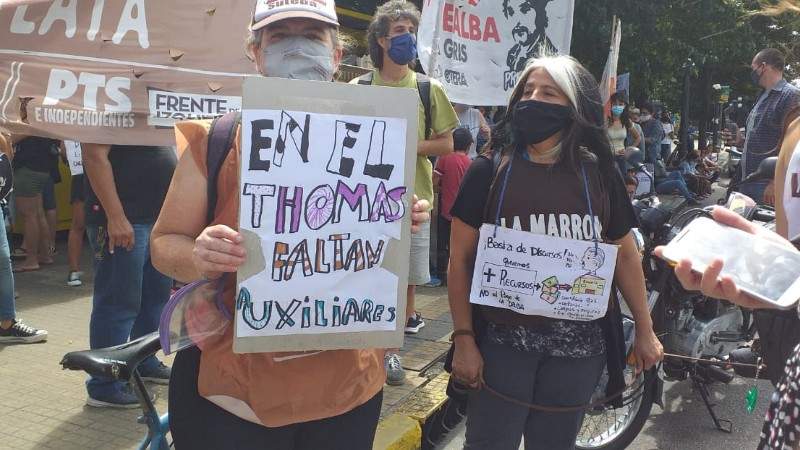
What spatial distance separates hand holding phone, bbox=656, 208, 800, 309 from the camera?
1.32 meters

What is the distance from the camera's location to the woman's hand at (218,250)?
156 centimetres

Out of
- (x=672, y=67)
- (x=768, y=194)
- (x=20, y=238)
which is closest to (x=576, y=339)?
(x=768, y=194)

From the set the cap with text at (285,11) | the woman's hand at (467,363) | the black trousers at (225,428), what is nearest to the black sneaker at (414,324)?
the woman's hand at (467,363)

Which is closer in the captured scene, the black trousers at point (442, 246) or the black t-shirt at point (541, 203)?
the black t-shirt at point (541, 203)

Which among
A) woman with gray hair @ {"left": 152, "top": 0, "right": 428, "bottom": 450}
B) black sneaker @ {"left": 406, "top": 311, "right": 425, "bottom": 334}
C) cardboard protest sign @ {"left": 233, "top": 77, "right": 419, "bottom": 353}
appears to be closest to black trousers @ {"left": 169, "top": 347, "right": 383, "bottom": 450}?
woman with gray hair @ {"left": 152, "top": 0, "right": 428, "bottom": 450}

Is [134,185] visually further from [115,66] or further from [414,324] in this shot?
[414,324]

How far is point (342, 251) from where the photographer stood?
1744 millimetres

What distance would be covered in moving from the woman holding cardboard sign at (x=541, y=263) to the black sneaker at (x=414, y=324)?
280 cm

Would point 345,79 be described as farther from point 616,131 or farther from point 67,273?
point 616,131

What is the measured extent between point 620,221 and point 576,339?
465mm

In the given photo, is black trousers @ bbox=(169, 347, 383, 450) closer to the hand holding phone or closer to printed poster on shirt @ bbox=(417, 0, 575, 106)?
the hand holding phone

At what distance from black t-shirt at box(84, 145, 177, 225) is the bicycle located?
1428 millimetres

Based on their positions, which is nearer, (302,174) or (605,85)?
(302,174)

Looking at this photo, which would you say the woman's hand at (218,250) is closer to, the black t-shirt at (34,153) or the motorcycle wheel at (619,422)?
the motorcycle wheel at (619,422)
